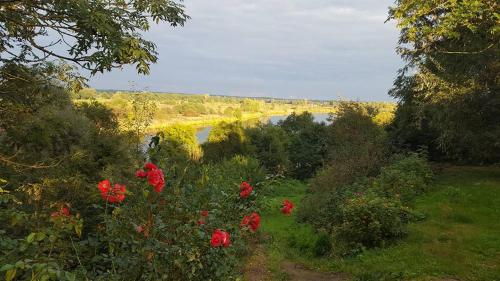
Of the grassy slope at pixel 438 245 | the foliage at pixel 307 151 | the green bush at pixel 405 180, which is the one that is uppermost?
the green bush at pixel 405 180

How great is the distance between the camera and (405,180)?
1490 centimetres

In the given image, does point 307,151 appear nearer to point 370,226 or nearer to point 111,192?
point 370,226

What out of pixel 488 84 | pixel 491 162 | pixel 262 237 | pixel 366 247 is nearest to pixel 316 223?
pixel 262 237

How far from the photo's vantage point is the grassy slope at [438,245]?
7.98 metres

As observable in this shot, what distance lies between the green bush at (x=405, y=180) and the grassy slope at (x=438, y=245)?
46 cm

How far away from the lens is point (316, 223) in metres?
14.3

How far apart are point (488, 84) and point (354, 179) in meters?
6.50

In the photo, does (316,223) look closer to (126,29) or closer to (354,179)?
(354,179)

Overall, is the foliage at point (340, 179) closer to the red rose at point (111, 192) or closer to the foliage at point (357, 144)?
the foliage at point (357, 144)

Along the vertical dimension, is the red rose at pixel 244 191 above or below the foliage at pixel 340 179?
above

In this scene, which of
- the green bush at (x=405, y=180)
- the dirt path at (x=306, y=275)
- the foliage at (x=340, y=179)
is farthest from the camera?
the foliage at (x=340, y=179)

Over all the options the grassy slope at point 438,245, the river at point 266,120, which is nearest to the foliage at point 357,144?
the grassy slope at point 438,245

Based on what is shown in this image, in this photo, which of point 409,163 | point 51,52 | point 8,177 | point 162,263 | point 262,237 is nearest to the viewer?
point 162,263

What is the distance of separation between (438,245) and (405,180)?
19.0 ft
